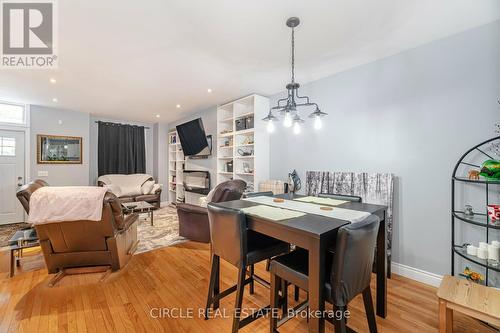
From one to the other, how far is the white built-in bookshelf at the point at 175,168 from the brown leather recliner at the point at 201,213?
2792mm

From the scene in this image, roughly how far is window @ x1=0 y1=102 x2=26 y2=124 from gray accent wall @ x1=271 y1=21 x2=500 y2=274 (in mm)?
6391

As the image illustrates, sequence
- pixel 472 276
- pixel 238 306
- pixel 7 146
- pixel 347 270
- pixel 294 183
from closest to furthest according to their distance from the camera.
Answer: pixel 347 270 < pixel 238 306 < pixel 472 276 < pixel 294 183 < pixel 7 146

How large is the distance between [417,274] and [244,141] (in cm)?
330

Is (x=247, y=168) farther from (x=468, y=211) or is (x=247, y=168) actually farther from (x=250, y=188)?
(x=468, y=211)

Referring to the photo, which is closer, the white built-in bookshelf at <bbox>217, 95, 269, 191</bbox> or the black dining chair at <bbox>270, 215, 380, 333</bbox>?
the black dining chair at <bbox>270, 215, 380, 333</bbox>

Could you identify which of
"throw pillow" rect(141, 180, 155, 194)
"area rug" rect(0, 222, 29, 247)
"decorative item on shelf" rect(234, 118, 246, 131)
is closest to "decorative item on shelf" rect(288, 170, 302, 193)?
"decorative item on shelf" rect(234, 118, 246, 131)

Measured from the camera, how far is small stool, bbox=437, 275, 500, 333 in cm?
132

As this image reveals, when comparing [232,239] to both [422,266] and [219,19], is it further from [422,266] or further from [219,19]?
[422,266]

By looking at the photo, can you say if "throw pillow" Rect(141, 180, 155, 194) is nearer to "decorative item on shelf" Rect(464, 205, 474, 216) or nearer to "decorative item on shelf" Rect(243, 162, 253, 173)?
"decorative item on shelf" Rect(243, 162, 253, 173)

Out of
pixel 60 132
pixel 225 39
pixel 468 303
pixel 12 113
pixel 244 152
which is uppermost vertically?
pixel 225 39

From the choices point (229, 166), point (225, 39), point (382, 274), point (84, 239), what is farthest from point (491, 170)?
point (84, 239)

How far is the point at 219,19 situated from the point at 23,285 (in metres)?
3.36

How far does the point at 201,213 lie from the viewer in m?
3.30

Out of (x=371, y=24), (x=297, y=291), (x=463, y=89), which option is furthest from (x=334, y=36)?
(x=297, y=291)
